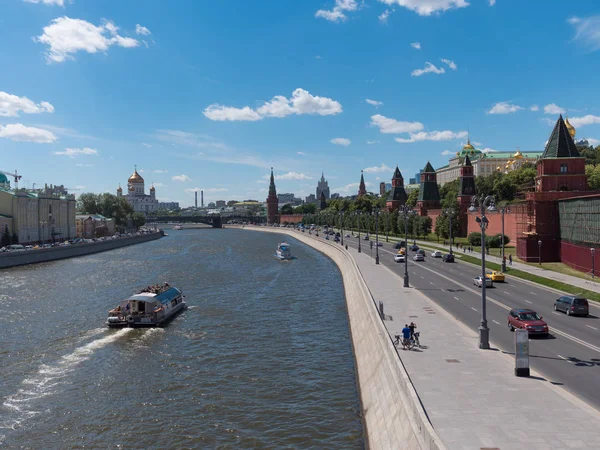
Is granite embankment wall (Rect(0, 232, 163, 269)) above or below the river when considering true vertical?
above

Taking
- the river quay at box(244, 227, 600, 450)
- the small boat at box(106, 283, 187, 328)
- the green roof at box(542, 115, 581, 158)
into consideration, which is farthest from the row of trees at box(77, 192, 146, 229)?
the river quay at box(244, 227, 600, 450)

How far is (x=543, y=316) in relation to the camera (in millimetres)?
29828

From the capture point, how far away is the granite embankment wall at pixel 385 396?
44.5 feet

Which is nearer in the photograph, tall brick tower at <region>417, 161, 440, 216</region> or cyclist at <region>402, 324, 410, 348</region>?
cyclist at <region>402, 324, 410, 348</region>

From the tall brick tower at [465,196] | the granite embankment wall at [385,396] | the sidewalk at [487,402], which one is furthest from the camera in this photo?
the tall brick tower at [465,196]

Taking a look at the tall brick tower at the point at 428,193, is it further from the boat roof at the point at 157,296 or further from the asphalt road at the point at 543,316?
the boat roof at the point at 157,296

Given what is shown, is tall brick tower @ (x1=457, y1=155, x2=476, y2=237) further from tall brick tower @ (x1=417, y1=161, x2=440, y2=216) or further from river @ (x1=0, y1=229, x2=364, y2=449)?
river @ (x1=0, y1=229, x2=364, y2=449)

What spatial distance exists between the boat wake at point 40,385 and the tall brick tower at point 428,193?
323ft

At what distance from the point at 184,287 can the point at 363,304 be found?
27.1 meters

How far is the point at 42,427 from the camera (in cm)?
2012

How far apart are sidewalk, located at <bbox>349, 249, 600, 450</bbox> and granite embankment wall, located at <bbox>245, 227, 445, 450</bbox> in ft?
2.17

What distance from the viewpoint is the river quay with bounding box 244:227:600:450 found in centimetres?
1320

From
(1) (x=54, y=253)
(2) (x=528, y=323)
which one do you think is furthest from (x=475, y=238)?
(1) (x=54, y=253)

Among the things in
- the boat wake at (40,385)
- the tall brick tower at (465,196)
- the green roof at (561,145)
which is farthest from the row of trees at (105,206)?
the boat wake at (40,385)
